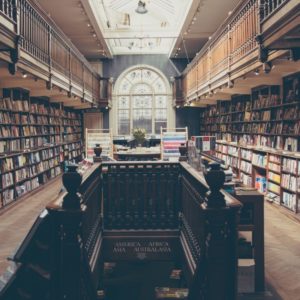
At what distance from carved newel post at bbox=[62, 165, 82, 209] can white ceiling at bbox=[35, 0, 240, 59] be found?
8531 mm

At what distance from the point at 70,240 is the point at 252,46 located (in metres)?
4.53

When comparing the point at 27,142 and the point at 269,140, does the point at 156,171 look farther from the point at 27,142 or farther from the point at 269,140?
the point at 27,142

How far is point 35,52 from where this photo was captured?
22.4 feet

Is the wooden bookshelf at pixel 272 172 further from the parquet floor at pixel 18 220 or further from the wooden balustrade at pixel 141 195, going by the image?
the parquet floor at pixel 18 220

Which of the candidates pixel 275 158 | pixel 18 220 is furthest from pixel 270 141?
pixel 18 220

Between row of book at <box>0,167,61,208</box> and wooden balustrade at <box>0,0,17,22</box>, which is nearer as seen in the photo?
wooden balustrade at <box>0,0,17,22</box>

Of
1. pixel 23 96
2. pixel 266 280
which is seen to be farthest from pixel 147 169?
pixel 23 96

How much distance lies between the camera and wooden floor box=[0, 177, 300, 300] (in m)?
4.38

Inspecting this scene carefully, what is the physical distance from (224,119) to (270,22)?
8256 mm

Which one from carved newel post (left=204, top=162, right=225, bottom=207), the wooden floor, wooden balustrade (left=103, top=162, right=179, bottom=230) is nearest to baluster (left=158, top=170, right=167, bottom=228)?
wooden balustrade (left=103, top=162, right=179, bottom=230)

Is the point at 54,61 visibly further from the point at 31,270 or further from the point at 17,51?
the point at 31,270

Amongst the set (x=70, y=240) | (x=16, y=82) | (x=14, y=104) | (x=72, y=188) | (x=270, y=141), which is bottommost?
(x=70, y=240)

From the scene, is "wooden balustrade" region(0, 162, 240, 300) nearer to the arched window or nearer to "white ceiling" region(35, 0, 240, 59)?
"white ceiling" region(35, 0, 240, 59)

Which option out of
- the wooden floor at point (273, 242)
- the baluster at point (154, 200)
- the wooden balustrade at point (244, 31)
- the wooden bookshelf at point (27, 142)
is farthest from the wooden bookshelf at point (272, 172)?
the wooden bookshelf at point (27, 142)
